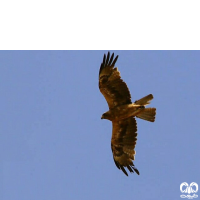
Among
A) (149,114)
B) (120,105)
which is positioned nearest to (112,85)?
(120,105)

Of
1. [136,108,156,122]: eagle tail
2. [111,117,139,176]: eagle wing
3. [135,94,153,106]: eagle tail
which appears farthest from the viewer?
[111,117,139,176]: eagle wing

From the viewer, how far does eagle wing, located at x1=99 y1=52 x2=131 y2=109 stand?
9.82 metres

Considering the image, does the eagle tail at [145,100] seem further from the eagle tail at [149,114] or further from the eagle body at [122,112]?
the eagle tail at [149,114]

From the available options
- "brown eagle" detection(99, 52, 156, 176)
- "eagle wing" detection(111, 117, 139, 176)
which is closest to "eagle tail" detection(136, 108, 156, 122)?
"brown eagle" detection(99, 52, 156, 176)

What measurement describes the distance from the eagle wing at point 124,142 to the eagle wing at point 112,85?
24.8 inches

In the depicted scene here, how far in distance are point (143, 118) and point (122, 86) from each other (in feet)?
3.23

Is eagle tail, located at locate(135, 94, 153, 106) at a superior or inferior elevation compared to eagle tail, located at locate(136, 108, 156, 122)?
Answer: superior

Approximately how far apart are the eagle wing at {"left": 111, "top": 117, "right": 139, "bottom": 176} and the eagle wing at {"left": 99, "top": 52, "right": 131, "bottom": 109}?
631mm

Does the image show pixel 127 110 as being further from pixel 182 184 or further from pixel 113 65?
pixel 182 184

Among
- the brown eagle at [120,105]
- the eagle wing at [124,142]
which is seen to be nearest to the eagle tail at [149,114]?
the brown eagle at [120,105]

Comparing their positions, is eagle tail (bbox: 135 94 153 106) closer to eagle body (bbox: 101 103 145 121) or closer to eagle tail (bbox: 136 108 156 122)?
eagle body (bbox: 101 103 145 121)

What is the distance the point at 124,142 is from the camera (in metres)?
10.5
